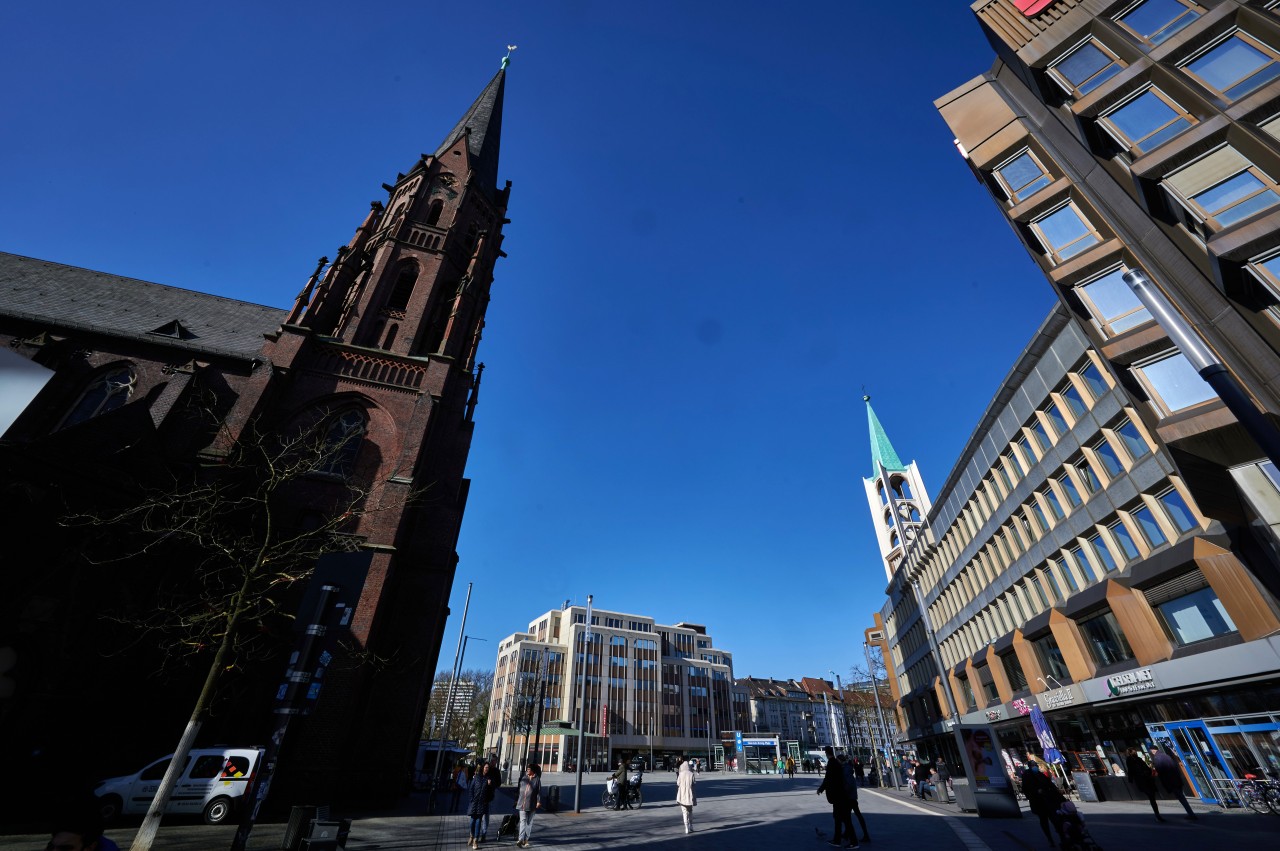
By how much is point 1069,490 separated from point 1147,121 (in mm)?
13561

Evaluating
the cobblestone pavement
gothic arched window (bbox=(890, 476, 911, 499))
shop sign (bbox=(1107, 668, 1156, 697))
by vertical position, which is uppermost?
gothic arched window (bbox=(890, 476, 911, 499))

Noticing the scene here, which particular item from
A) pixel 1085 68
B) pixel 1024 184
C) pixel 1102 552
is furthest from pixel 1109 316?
pixel 1102 552

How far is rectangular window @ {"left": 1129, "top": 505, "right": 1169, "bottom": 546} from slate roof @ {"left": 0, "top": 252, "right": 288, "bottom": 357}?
1400 inches

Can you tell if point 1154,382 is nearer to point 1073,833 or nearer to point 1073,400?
point 1073,400

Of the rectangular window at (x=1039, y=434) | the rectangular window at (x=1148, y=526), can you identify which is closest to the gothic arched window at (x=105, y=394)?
the rectangular window at (x=1148, y=526)

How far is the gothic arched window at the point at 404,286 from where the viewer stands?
2827cm

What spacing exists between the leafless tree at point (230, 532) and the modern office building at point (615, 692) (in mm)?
51536

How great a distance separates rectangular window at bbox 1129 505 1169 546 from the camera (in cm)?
1734

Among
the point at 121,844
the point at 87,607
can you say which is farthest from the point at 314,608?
the point at 87,607

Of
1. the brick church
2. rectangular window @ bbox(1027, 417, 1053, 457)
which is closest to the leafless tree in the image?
the brick church

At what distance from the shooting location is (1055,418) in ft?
74.6

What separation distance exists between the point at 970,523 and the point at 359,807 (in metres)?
→ 32.7

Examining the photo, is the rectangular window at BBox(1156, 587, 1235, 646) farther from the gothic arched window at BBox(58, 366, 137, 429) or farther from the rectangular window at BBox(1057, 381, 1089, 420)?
the gothic arched window at BBox(58, 366, 137, 429)

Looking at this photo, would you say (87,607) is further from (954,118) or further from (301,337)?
(954,118)
